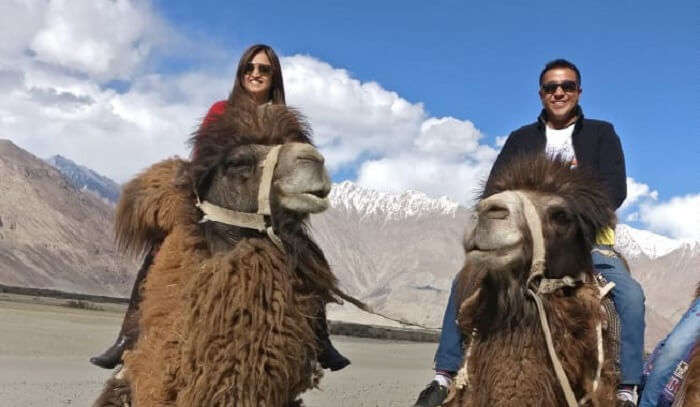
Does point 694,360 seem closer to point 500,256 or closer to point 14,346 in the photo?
point 500,256

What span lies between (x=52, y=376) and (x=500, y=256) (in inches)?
449

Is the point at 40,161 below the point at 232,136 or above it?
above

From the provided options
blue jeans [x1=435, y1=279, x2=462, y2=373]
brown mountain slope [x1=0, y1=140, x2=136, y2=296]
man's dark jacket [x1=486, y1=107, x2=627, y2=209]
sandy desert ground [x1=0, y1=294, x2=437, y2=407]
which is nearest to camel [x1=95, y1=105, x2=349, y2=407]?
blue jeans [x1=435, y1=279, x2=462, y2=373]

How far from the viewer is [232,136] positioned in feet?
15.5

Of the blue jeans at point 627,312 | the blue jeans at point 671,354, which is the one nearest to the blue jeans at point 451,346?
the blue jeans at point 627,312

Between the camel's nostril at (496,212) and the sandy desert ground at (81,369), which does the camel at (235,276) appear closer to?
the camel's nostril at (496,212)

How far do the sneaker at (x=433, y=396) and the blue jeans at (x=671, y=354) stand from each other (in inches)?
47.7

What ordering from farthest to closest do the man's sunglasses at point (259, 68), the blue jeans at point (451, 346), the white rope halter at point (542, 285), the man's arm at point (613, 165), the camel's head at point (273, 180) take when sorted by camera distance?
the man's sunglasses at point (259, 68)
the man's arm at point (613, 165)
the blue jeans at point (451, 346)
the camel's head at point (273, 180)
the white rope halter at point (542, 285)

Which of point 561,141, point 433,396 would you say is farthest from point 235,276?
point 561,141

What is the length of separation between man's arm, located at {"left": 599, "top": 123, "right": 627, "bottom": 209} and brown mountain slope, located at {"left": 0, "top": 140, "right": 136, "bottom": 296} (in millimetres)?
100382

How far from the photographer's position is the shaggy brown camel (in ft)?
13.7

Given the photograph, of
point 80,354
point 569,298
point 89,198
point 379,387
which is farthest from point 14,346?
point 89,198

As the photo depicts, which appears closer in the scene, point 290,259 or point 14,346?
point 290,259

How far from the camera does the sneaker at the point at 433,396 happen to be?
194 inches
